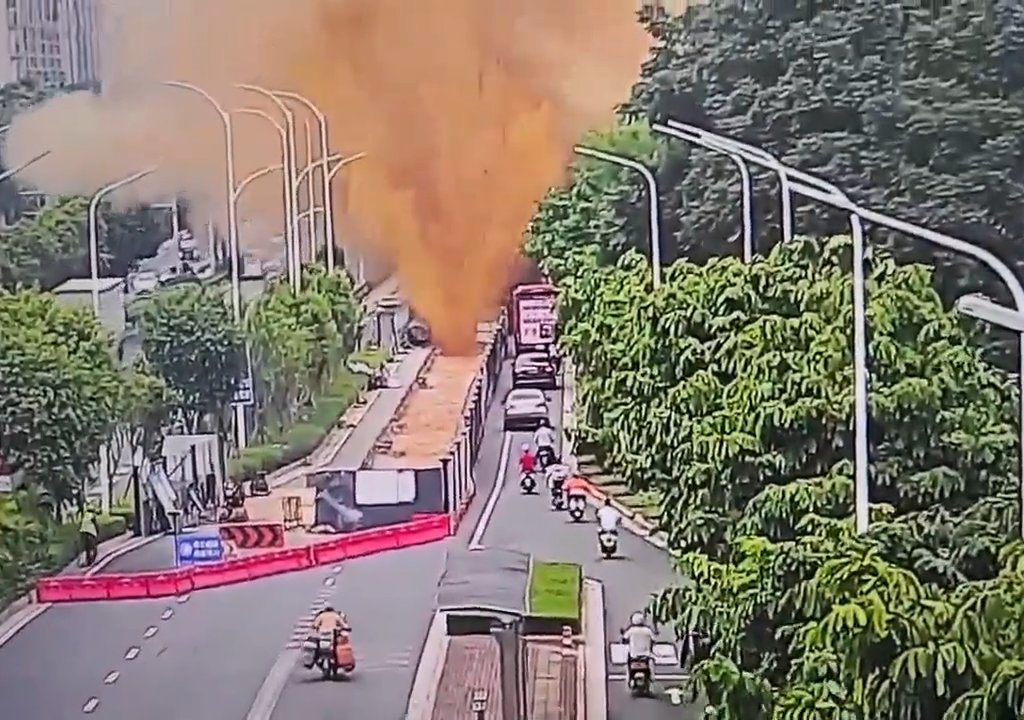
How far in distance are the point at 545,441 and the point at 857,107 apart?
848 mm

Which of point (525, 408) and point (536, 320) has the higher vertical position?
point (536, 320)

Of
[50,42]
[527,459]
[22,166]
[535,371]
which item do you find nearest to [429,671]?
[527,459]

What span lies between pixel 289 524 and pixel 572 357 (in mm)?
625

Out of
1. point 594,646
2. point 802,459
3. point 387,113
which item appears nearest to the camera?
point 802,459

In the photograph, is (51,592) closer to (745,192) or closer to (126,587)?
(126,587)

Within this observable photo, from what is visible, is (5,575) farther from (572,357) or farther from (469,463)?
(572,357)

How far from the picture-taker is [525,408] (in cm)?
357

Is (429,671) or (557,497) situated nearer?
(429,671)

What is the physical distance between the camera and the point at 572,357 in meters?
3.55

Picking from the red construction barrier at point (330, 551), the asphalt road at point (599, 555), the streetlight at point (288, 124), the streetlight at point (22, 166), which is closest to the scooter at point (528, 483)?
the asphalt road at point (599, 555)

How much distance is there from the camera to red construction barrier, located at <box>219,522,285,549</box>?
358cm

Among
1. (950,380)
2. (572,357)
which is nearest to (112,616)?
(572,357)

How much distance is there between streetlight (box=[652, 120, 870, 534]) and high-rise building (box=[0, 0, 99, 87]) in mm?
1073

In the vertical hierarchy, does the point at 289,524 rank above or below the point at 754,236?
below
